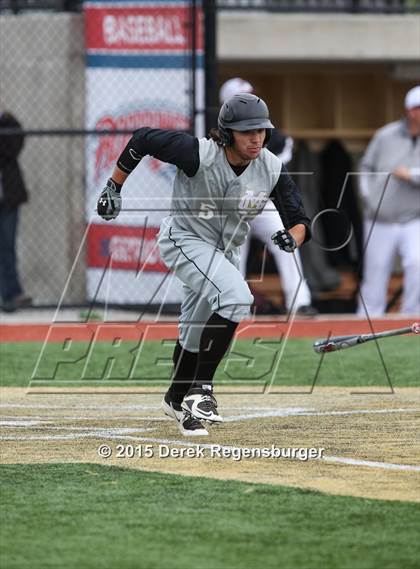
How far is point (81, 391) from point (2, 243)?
16.0 ft

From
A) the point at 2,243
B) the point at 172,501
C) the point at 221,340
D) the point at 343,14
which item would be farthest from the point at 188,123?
the point at 172,501

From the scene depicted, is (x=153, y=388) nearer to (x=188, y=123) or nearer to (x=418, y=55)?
(x=188, y=123)

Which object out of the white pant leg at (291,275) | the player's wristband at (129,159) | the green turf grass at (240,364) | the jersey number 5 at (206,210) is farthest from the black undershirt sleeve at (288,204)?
the white pant leg at (291,275)

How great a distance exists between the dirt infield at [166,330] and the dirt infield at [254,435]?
3.11 metres

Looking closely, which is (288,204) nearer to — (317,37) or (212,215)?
(212,215)

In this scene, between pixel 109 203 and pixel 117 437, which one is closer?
pixel 117 437

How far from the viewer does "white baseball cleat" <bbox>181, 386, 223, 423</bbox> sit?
311 inches

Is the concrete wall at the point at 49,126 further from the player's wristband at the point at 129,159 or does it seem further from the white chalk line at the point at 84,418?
the player's wristband at the point at 129,159

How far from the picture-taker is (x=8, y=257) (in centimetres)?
1488

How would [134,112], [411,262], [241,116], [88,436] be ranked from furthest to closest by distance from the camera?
[134,112] → [411,262] → [88,436] → [241,116]

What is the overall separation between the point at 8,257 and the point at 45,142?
72.4 inches

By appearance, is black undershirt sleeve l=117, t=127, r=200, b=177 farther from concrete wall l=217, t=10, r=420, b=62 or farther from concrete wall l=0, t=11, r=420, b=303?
concrete wall l=217, t=10, r=420, b=62

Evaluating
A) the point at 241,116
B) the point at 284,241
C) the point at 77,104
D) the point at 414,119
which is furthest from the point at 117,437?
the point at 77,104

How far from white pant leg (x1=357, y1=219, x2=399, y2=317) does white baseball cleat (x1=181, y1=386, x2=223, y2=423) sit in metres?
6.33
